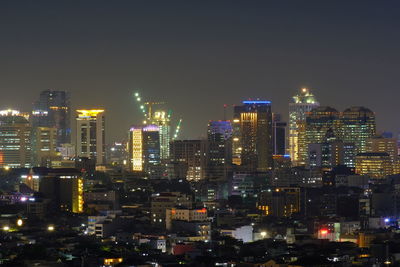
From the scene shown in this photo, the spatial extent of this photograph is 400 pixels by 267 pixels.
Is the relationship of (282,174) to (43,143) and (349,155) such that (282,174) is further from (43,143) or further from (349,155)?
(43,143)

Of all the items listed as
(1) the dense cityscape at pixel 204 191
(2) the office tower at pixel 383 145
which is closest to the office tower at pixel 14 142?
(1) the dense cityscape at pixel 204 191

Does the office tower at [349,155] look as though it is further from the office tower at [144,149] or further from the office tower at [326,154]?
the office tower at [144,149]

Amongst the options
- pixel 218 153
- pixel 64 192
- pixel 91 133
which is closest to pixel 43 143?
pixel 91 133

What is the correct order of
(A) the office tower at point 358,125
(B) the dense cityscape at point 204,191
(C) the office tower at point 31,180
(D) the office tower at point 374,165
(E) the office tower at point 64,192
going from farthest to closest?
(A) the office tower at point 358,125 < (D) the office tower at point 374,165 < (C) the office tower at point 31,180 < (E) the office tower at point 64,192 < (B) the dense cityscape at point 204,191

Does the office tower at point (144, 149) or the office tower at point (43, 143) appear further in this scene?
the office tower at point (43, 143)

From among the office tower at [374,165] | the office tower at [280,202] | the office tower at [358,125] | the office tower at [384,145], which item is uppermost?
the office tower at [358,125]

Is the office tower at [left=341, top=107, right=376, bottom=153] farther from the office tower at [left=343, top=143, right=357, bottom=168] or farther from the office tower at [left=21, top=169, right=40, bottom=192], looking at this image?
the office tower at [left=21, top=169, right=40, bottom=192]

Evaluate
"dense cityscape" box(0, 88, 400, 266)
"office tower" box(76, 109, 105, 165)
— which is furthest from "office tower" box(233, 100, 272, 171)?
"office tower" box(76, 109, 105, 165)
